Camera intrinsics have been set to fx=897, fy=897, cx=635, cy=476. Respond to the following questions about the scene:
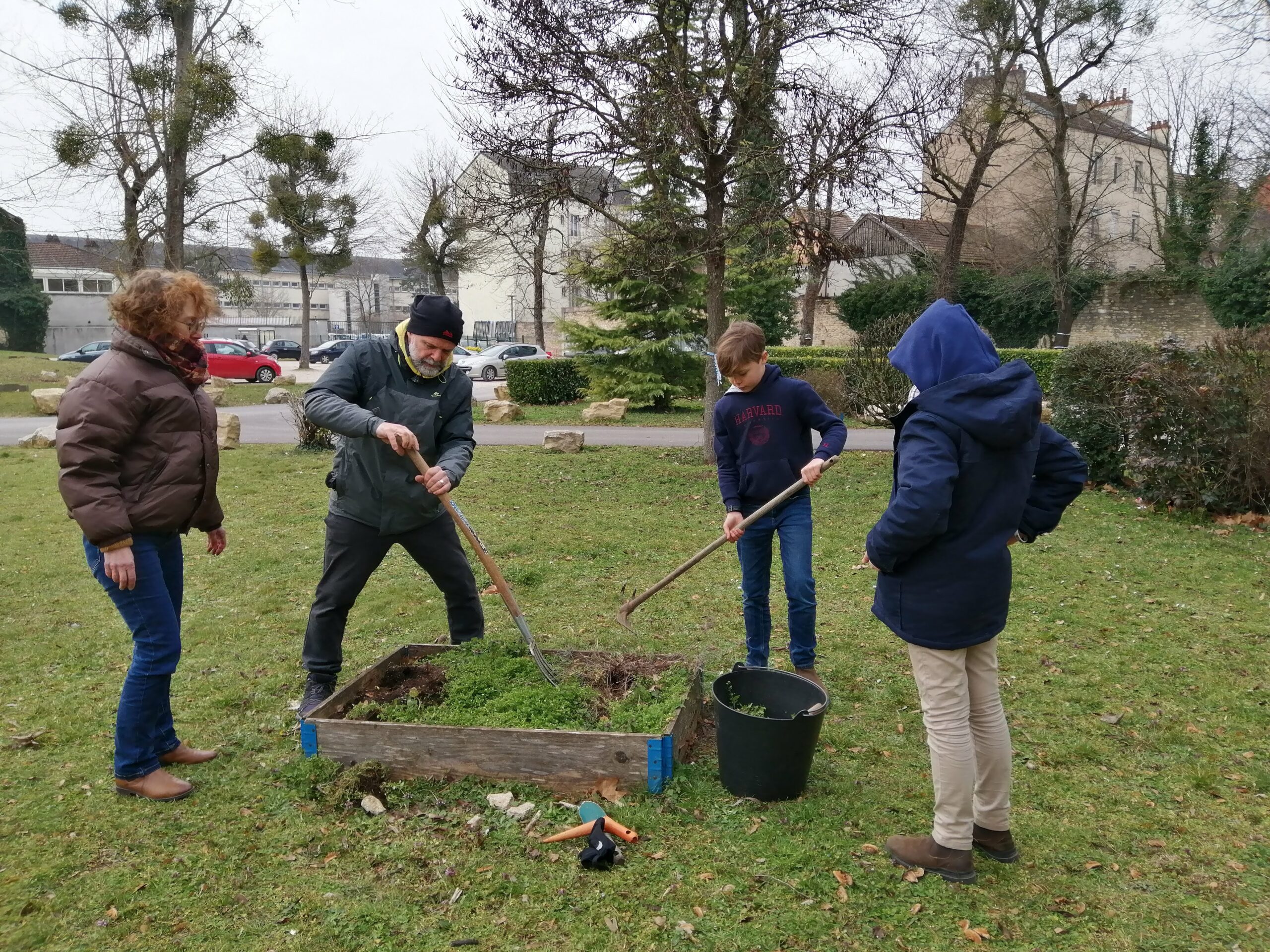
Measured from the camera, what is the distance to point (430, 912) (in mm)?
2803

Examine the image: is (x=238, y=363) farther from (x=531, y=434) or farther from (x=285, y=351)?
(x=531, y=434)

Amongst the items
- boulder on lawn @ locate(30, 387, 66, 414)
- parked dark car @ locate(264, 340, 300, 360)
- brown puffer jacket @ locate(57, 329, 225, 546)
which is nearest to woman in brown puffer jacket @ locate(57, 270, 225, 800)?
brown puffer jacket @ locate(57, 329, 225, 546)

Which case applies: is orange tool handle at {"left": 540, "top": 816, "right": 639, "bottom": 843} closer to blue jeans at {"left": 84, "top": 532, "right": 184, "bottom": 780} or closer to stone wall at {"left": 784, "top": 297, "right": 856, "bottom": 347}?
blue jeans at {"left": 84, "top": 532, "right": 184, "bottom": 780}

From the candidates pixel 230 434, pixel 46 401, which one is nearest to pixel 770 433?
pixel 230 434

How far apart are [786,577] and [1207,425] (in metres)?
6.23

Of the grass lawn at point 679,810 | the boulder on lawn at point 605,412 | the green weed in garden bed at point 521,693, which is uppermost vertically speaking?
the boulder on lawn at point 605,412

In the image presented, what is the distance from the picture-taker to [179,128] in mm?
15188

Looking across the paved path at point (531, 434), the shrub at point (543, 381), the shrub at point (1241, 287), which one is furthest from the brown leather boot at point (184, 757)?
the shrub at point (1241, 287)

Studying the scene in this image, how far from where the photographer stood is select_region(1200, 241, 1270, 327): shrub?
26.0 metres

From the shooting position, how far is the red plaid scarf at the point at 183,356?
11.0ft

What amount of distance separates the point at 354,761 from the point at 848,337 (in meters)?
35.1

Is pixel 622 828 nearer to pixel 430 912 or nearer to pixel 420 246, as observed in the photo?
pixel 430 912

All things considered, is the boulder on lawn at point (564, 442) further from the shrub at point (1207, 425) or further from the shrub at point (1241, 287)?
the shrub at point (1241, 287)

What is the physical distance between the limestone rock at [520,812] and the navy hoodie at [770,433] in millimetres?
1655
